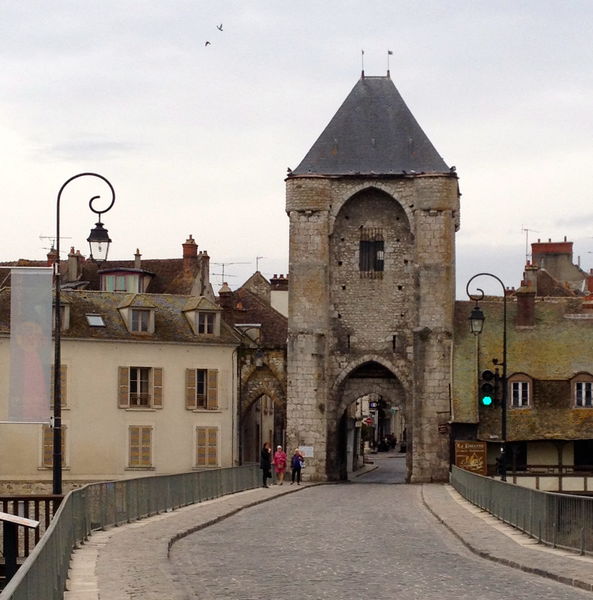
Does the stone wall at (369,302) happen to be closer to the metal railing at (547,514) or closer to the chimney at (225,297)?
the chimney at (225,297)

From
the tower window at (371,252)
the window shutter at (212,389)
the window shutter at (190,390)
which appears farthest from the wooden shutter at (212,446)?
the tower window at (371,252)

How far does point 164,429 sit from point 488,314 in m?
14.0

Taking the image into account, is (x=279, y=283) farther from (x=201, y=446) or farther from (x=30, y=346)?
(x=30, y=346)

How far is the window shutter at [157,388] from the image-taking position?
196 ft

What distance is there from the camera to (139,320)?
60625 mm

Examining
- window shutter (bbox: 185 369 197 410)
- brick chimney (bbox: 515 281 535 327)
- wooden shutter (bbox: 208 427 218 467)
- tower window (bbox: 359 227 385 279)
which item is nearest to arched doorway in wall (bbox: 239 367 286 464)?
wooden shutter (bbox: 208 427 218 467)

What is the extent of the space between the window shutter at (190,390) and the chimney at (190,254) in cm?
1443

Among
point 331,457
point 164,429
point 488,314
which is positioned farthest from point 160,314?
point 488,314

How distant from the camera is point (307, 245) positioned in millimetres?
61094

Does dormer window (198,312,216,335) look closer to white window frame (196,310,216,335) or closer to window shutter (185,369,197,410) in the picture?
white window frame (196,310,216,335)

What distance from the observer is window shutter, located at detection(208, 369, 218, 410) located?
60.9m

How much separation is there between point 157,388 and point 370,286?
9692mm

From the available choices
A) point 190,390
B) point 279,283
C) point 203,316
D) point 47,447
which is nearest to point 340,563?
point 47,447

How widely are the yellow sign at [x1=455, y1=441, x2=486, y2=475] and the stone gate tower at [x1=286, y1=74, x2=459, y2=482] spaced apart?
10.5 feet
